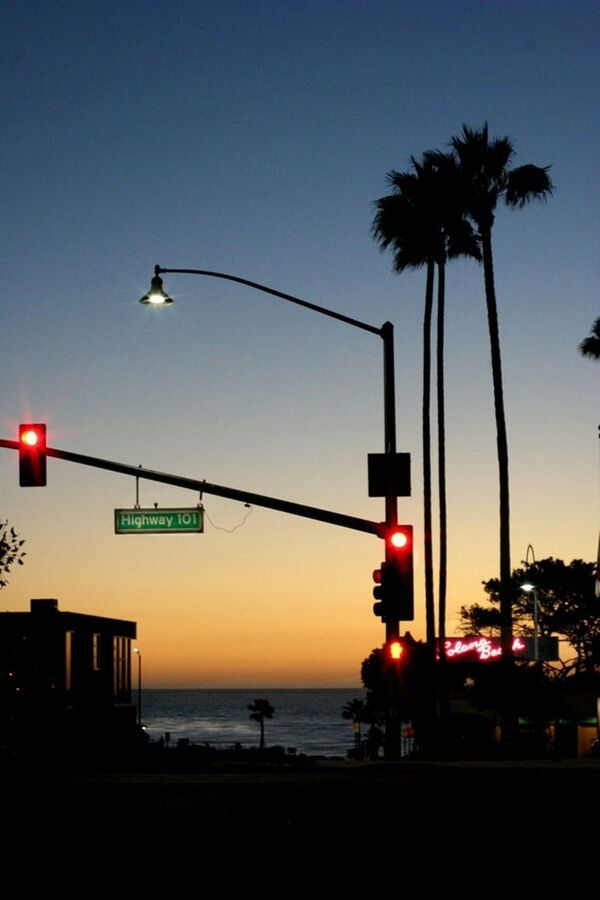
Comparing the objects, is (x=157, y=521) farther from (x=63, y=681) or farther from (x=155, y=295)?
(x=63, y=681)

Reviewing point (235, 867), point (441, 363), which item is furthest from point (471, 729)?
point (235, 867)

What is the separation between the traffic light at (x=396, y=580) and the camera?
2470 centimetres

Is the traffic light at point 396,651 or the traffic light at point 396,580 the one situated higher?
the traffic light at point 396,580

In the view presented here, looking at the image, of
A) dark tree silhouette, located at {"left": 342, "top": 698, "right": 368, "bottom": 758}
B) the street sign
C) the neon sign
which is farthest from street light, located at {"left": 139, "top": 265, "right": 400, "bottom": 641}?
dark tree silhouette, located at {"left": 342, "top": 698, "right": 368, "bottom": 758}

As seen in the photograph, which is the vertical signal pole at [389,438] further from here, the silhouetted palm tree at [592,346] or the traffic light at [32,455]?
the silhouetted palm tree at [592,346]

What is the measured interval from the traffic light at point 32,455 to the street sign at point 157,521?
2335 millimetres

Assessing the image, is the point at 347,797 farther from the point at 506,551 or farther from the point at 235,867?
the point at 506,551

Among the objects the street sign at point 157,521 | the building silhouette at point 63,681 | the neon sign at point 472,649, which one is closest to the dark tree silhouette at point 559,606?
the neon sign at point 472,649

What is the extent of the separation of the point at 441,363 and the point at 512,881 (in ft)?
122

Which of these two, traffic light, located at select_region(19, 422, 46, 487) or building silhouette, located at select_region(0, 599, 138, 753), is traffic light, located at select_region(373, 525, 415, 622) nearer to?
traffic light, located at select_region(19, 422, 46, 487)

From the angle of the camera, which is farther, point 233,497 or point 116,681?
point 116,681

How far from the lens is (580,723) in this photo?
76062mm

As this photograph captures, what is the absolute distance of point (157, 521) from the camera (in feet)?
87.7

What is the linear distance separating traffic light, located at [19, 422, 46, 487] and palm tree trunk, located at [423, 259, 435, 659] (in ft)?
77.5
